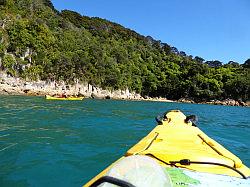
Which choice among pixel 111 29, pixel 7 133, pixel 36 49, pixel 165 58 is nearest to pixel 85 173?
pixel 7 133

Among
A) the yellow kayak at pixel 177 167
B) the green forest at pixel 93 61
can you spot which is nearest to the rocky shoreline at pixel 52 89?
the green forest at pixel 93 61

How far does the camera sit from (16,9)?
225 feet

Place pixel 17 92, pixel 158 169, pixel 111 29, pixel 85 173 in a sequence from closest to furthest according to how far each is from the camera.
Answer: pixel 158 169 → pixel 85 173 → pixel 17 92 → pixel 111 29

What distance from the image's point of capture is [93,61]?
71.8m

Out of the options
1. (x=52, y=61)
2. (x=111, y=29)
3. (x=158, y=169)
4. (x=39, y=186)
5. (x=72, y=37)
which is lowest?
(x=39, y=186)

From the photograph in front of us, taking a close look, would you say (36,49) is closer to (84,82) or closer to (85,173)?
(84,82)

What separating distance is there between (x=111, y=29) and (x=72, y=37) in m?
34.9

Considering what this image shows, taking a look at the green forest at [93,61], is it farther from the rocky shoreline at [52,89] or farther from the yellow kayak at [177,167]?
the yellow kayak at [177,167]

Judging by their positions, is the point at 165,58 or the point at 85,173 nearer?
the point at 85,173

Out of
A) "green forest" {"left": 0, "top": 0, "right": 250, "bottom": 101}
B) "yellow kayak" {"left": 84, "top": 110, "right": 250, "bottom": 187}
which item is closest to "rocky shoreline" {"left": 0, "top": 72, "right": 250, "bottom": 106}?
"green forest" {"left": 0, "top": 0, "right": 250, "bottom": 101}

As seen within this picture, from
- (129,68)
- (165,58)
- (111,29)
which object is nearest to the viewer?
(129,68)

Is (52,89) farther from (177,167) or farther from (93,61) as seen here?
(177,167)

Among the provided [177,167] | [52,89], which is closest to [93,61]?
[52,89]

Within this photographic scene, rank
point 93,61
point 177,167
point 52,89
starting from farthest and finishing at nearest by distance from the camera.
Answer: point 93,61 → point 52,89 → point 177,167
